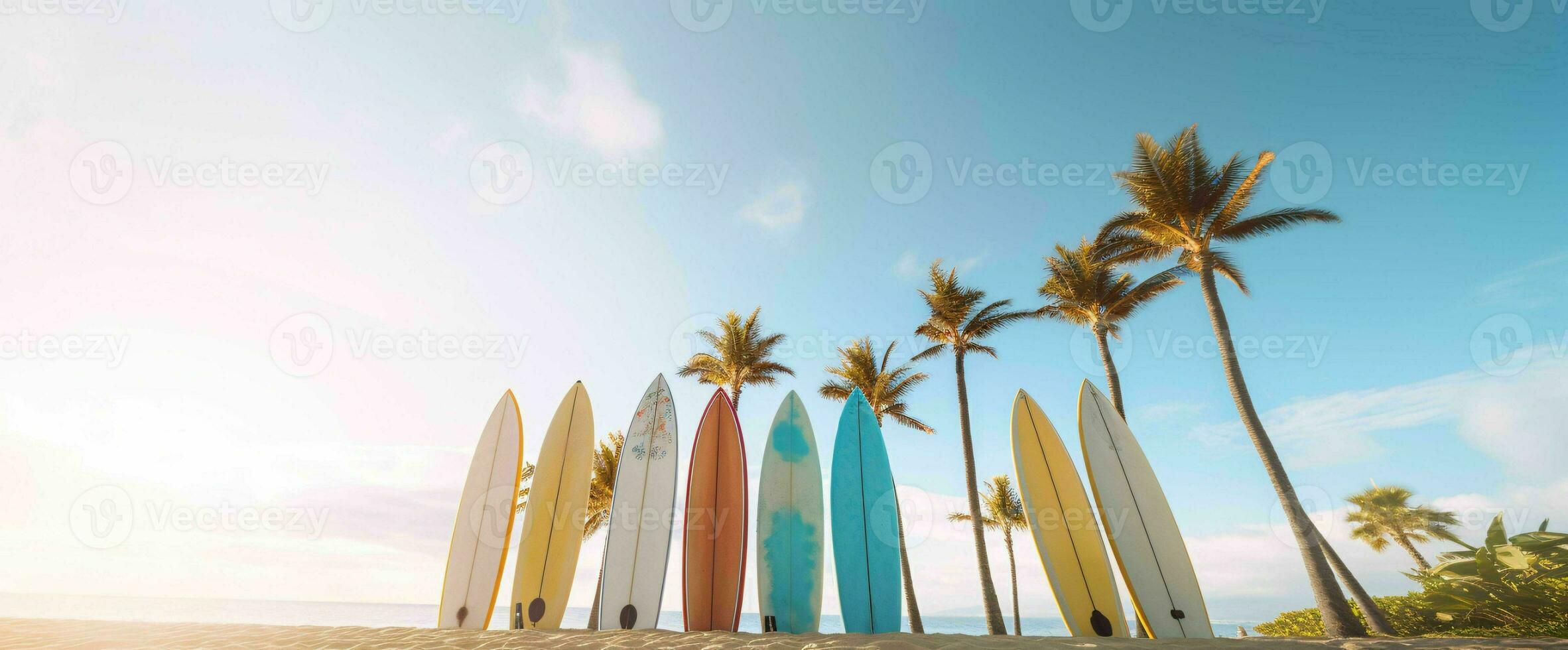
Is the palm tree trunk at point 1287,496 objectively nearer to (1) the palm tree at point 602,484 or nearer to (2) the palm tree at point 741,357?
(2) the palm tree at point 741,357

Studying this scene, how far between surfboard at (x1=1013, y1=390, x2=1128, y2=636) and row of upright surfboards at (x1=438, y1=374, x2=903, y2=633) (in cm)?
186

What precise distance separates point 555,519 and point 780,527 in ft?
10.6

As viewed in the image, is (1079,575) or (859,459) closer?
(1079,575)

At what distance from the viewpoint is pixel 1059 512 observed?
8039mm

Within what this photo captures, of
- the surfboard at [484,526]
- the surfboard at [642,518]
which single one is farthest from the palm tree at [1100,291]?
the surfboard at [484,526]

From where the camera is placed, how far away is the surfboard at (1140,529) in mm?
7191

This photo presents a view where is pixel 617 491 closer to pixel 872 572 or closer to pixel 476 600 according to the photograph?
pixel 476 600

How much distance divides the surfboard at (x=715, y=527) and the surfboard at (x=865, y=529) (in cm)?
135

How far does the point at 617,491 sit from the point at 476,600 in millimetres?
2240

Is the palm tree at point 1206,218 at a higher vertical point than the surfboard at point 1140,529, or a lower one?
higher

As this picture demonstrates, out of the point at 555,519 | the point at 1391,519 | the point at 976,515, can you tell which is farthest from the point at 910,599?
the point at 1391,519

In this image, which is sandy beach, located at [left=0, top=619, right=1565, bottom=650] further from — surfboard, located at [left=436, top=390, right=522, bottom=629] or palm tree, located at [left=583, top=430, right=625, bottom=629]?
palm tree, located at [left=583, top=430, right=625, bottom=629]

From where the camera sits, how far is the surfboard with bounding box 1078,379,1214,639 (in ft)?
23.6

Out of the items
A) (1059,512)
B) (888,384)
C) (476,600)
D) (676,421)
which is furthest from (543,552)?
(888,384)
